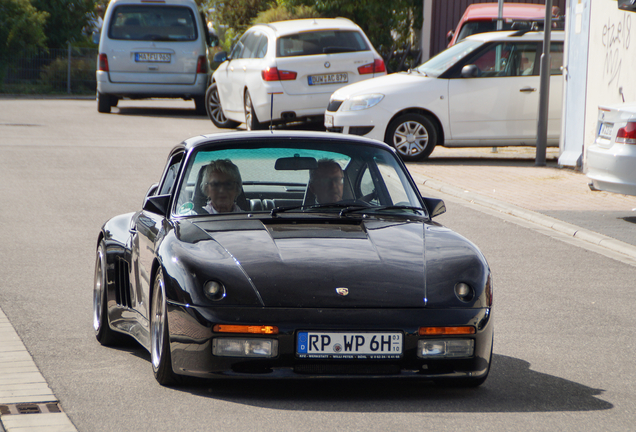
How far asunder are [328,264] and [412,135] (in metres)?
11.3

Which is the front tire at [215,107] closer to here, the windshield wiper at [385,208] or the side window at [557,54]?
the side window at [557,54]

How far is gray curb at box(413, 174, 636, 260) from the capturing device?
9.59 meters

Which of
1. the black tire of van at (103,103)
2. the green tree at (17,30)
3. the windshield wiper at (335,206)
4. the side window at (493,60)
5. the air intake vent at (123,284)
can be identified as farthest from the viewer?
the green tree at (17,30)

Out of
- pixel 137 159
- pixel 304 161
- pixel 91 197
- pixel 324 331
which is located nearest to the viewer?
pixel 324 331

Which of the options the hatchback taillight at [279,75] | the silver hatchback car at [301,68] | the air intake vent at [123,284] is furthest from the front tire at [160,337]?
the hatchback taillight at [279,75]

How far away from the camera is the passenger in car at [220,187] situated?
18.1ft

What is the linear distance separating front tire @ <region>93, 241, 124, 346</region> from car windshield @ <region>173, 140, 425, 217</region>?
0.78 metres

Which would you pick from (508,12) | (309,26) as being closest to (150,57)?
(309,26)

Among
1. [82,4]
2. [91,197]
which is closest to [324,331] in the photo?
[91,197]

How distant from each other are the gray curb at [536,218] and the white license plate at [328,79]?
14.9 ft

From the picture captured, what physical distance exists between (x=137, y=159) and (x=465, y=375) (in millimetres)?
11848

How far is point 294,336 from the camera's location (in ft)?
14.6

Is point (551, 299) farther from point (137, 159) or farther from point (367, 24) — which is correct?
point (367, 24)

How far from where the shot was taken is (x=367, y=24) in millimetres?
32000
